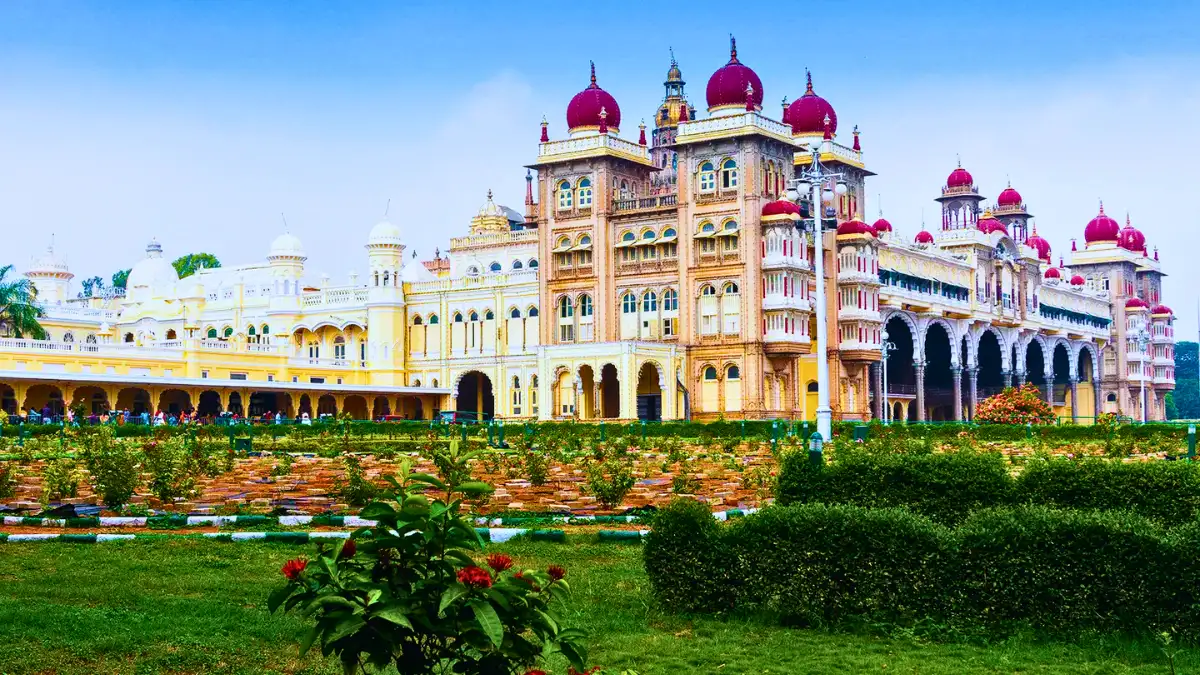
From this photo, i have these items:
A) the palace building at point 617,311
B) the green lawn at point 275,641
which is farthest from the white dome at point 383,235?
the green lawn at point 275,641

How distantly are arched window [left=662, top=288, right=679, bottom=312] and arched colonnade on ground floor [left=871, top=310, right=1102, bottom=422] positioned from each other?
33.7 feet

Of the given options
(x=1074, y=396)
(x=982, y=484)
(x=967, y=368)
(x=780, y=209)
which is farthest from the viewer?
(x=1074, y=396)

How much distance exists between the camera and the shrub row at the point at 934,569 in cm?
982

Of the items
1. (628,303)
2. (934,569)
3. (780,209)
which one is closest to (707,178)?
(780,209)

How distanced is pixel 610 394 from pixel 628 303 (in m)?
4.63

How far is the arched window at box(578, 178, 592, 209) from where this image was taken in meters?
62.1

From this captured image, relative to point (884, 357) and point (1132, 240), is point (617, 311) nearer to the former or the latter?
point (884, 357)

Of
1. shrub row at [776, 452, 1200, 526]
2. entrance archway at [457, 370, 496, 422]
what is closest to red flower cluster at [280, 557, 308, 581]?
shrub row at [776, 452, 1200, 526]

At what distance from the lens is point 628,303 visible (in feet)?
201

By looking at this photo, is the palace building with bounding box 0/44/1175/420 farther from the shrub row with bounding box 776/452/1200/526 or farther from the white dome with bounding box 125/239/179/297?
the shrub row with bounding box 776/452/1200/526

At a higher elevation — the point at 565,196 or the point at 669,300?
the point at 565,196

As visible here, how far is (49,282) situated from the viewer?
81.8 m

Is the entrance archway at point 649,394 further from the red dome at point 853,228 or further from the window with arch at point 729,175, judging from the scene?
the red dome at point 853,228

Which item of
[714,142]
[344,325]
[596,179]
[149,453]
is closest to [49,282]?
[344,325]
